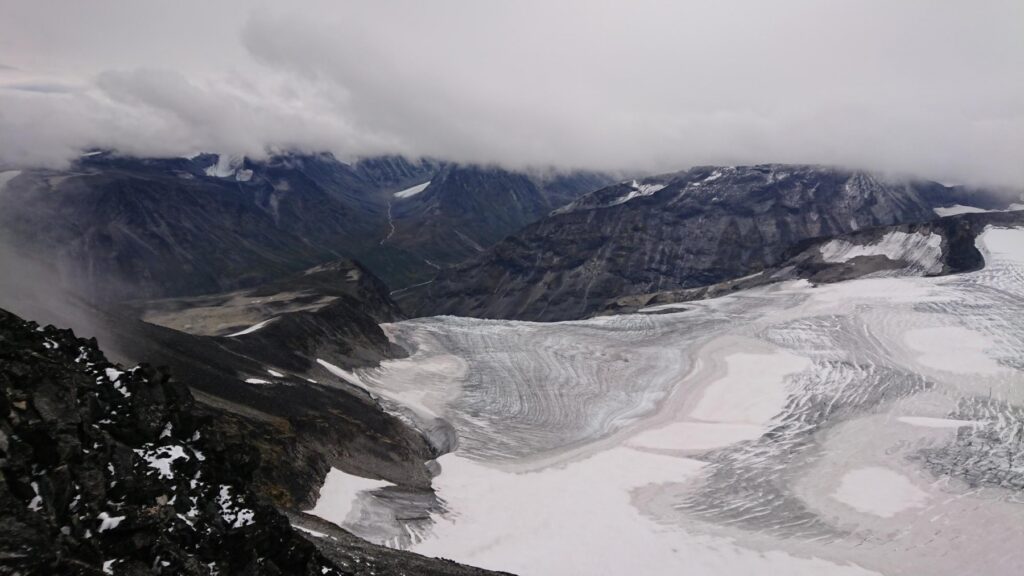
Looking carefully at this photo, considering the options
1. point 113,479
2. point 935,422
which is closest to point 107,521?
point 113,479

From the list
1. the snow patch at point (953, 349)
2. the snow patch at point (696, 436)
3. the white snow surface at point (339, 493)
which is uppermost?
the snow patch at point (953, 349)

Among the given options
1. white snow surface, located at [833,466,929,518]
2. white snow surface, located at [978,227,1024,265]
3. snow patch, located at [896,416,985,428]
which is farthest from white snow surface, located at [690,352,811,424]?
white snow surface, located at [978,227,1024,265]

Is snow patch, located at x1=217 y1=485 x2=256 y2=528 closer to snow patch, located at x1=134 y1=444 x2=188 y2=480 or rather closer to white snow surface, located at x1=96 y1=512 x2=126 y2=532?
snow patch, located at x1=134 y1=444 x2=188 y2=480

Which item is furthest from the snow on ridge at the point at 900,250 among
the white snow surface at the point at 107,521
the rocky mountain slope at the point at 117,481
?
the white snow surface at the point at 107,521

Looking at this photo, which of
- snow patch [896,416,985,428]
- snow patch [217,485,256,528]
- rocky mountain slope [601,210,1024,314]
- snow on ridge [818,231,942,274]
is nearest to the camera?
snow patch [217,485,256,528]

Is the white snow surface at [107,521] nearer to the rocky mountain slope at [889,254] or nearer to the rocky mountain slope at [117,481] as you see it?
the rocky mountain slope at [117,481]
